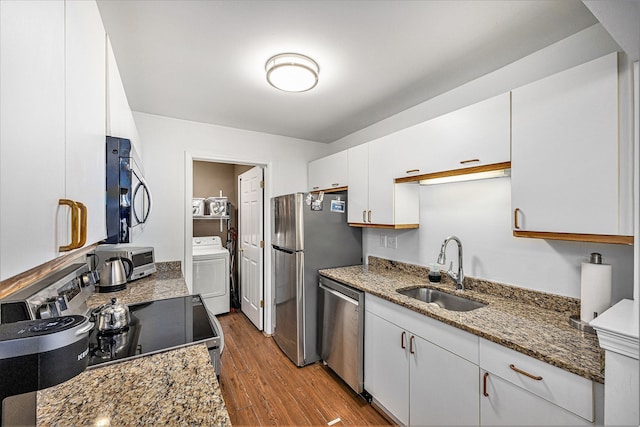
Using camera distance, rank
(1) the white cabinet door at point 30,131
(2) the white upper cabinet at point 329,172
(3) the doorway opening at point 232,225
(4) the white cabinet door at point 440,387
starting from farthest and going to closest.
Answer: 1. (3) the doorway opening at point 232,225
2. (2) the white upper cabinet at point 329,172
3. (4) the white cabinet door at point 440,387
4. (1) the white cabinet door at point 30,131

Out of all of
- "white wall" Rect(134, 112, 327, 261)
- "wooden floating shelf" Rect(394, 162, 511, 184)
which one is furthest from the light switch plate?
"white wall" Rect(134, 112, 327, 261)

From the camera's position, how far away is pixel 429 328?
159 cm

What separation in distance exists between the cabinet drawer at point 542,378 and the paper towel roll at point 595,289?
0.40 meters

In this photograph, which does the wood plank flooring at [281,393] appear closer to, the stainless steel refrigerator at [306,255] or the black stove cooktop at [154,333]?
the stainless steel refrigerator at [306,255]

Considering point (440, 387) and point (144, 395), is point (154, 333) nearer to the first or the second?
point (144, 395)

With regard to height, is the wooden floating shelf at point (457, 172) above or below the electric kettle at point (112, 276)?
above

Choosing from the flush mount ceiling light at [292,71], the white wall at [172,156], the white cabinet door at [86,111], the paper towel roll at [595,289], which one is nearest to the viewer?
the white cabinet door at [86,111]

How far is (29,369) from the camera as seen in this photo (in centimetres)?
50

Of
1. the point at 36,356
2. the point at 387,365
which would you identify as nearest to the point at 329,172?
the point at 387,365

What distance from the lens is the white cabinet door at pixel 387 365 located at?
177cm

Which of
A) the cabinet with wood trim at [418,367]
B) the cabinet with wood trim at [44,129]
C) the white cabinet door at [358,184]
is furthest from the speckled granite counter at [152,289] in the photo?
the white cabinet door at [358,184]

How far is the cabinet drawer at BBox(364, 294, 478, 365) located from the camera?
1388mm

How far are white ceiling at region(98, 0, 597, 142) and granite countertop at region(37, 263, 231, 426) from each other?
60.5 inches

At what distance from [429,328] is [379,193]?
→ 1131 millimetres
